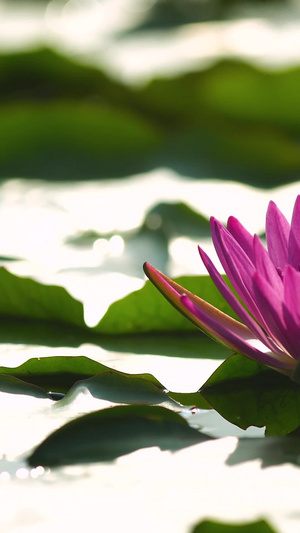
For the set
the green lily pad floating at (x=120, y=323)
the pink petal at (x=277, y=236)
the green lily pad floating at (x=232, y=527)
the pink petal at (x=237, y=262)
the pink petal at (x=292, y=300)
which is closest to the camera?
the green lily pad floating at (x=232, y=527)

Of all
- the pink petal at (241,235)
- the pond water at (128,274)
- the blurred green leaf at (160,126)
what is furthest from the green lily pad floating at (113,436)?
the blurred green leaf at (160,126)

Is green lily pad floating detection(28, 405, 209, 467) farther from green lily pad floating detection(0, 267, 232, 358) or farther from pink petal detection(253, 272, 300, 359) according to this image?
green lily pad floating detection(0, 267, 232, 358)

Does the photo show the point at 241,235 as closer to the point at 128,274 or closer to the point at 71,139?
the point at 128,274

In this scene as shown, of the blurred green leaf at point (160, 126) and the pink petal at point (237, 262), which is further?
the blurred green leaf at point (160, 126)

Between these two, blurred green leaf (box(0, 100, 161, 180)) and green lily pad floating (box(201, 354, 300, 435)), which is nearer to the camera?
green lily pad floating (box(201, 354, 300, 435))

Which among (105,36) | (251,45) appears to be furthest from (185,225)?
(105,36)

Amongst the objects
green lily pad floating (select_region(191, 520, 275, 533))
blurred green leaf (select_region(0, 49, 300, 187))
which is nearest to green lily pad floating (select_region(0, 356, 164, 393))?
green lily pad floating (select_region(191, 520, 275, 533))

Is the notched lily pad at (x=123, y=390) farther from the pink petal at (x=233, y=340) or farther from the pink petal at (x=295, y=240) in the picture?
the pink petal at (x=295, y=240)
